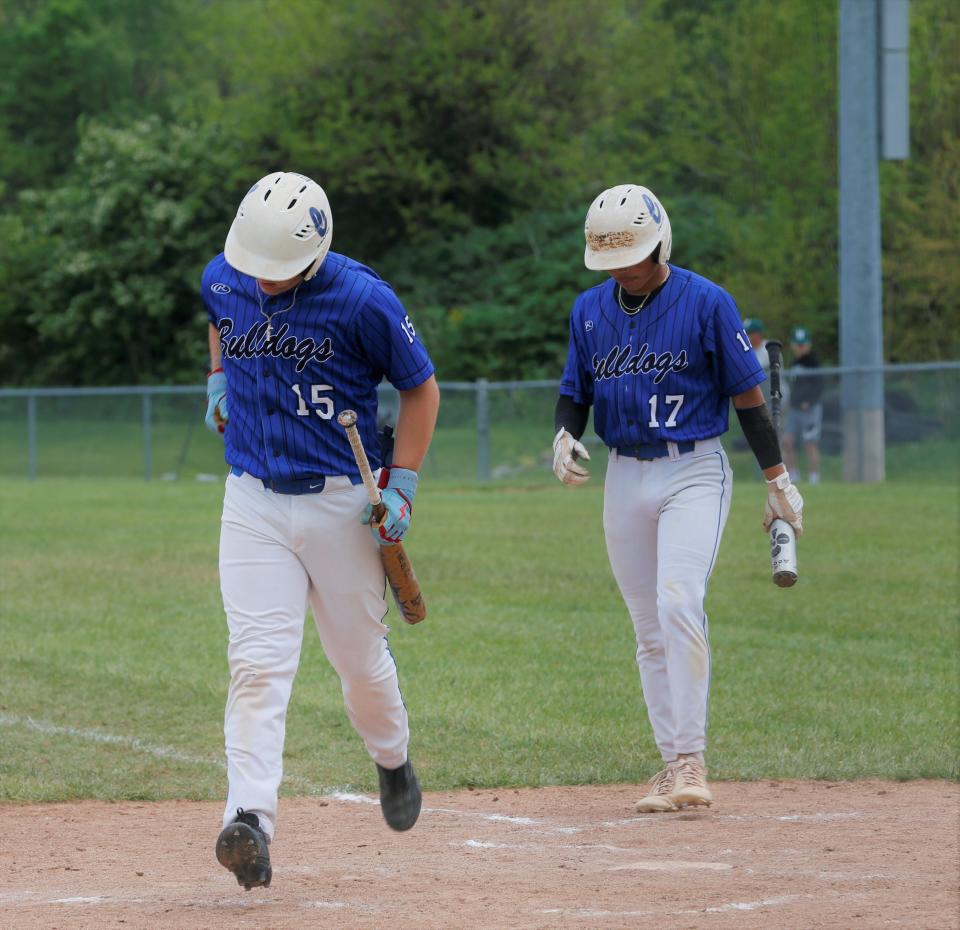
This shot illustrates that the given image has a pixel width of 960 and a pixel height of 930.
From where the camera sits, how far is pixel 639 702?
8719 mm

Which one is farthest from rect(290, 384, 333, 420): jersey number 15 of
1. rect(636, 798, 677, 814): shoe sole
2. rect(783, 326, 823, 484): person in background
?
rect(783, 326, 823, 484): person in background

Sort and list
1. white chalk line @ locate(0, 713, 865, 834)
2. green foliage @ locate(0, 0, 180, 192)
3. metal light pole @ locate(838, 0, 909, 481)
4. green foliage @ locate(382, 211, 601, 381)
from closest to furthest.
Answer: white chalk line @ locate(0, 713, 865, 834), metal light pole @ locate(838, 0, 909, 481), green foliage @ locate(382, 211, 601, 381), green foliage @ locate(0, 0, 180, 192)

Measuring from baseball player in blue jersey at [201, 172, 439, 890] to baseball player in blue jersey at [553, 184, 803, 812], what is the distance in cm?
119

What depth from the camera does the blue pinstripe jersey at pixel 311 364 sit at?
5195 millimetres

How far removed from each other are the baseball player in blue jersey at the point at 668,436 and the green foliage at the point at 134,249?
33905mm

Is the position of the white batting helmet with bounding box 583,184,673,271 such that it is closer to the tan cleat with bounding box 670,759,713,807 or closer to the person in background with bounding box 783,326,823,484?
A: the tan cleat with bounding box 670,759,713,807

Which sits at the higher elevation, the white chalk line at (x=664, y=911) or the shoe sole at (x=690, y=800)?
the white chalk line at (x=664, y=911)

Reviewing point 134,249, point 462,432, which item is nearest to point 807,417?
point 462,432

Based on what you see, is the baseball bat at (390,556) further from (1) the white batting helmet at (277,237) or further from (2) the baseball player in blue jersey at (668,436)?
(2) the baseball player in blue jersey at (668,436)

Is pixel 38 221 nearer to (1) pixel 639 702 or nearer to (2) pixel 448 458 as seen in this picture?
(2) pixel 448 458

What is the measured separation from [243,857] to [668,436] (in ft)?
7.84

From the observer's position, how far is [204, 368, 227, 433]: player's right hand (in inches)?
215

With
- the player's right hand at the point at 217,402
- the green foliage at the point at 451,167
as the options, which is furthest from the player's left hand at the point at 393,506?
the green foliage at the point at 451,167

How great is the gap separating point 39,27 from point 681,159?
2240cm
